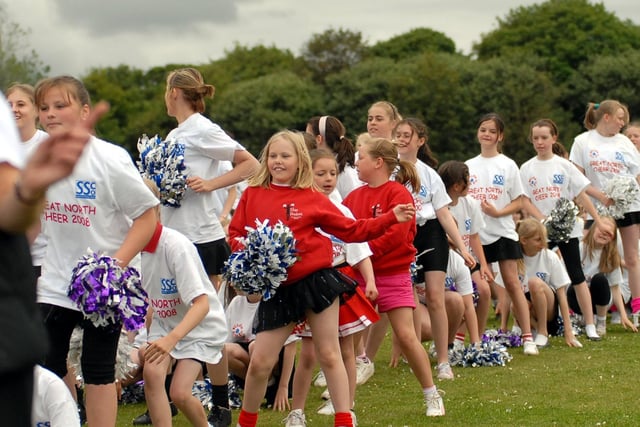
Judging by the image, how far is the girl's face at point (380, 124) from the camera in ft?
32.8

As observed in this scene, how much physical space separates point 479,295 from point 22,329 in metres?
9.13

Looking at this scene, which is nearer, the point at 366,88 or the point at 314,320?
the point at 314,320

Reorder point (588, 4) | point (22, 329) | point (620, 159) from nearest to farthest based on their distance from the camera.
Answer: point (22, 329), point (620, 159), point (588, 4)

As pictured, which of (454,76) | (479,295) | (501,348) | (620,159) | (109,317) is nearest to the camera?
(109,317)

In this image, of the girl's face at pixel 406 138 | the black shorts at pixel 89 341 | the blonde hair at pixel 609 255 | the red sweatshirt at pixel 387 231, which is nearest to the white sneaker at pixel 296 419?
the red sweatshirt at pixel 387 231

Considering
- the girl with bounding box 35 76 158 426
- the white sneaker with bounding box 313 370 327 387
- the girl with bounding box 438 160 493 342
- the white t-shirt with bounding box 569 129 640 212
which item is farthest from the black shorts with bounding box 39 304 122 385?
the white t-shirt with bounding box 569 129 640 212

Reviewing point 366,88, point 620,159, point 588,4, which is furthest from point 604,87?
point 620,159

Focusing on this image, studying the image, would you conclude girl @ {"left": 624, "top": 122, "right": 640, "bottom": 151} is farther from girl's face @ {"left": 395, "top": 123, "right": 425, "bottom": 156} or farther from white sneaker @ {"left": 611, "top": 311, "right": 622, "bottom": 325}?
girl's face @ {"left": 395, "top": 123, "right": 425, "bottom": 156}

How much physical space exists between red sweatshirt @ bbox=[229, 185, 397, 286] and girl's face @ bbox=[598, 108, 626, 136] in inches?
272

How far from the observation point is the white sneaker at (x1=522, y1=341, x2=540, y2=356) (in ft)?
36.5

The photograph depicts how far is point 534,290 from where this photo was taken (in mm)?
11867

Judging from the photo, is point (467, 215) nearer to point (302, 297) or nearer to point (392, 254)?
point (392, 254)

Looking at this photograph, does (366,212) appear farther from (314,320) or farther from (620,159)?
A: (620,159)

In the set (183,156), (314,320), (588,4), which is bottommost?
(314,320)
